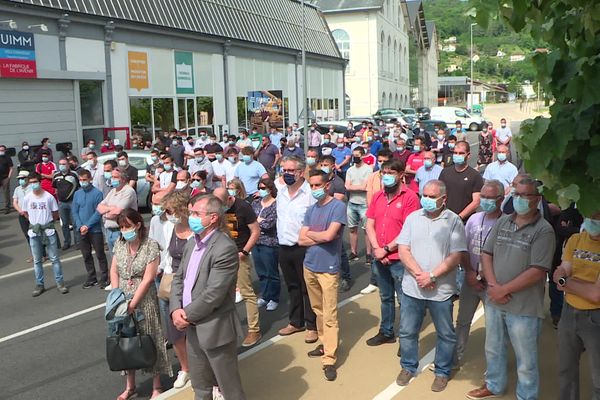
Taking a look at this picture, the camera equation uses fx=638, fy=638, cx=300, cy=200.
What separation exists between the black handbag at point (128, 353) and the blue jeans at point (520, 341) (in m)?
2.94

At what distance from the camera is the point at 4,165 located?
695 inches

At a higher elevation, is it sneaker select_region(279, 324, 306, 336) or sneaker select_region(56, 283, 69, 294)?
sneaker select_region(56, 283, 69, 294)

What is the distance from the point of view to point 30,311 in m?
8.76

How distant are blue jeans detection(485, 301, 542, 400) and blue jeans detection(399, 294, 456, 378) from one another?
0.40 metres

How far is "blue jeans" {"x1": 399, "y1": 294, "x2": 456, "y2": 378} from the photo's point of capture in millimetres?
5617

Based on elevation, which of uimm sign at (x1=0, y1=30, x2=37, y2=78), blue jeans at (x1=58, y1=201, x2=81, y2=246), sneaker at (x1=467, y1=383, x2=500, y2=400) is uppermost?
uimm sign at (x1=0, y1=30, x2=37, y2=78)

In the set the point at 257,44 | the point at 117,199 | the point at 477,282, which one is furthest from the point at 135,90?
the point at 477,282

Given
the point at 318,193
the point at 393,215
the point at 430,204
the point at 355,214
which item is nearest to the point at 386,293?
the point at 393,215

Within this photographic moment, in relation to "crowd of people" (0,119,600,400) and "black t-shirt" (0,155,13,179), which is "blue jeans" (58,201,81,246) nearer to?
"crowd of people" (0,119,600,400)

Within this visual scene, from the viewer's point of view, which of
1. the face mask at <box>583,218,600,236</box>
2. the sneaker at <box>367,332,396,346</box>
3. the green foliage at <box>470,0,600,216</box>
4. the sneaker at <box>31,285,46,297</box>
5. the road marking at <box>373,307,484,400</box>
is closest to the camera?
the green foliage at <box>470,0,600,216</box>

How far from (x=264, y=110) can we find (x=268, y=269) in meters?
27.2

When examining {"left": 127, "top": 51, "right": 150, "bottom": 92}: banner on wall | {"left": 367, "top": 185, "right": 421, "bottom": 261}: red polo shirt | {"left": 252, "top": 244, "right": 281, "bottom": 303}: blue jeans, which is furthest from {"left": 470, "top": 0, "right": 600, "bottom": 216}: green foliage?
{"left": 127, "top": 51, "right": 150, "bottom": 92}: banner on wall

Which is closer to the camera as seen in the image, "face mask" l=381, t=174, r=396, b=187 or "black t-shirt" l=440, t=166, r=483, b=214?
"face mask" l=381, t=174, r=396, b=187

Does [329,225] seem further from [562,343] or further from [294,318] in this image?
[562,343]
